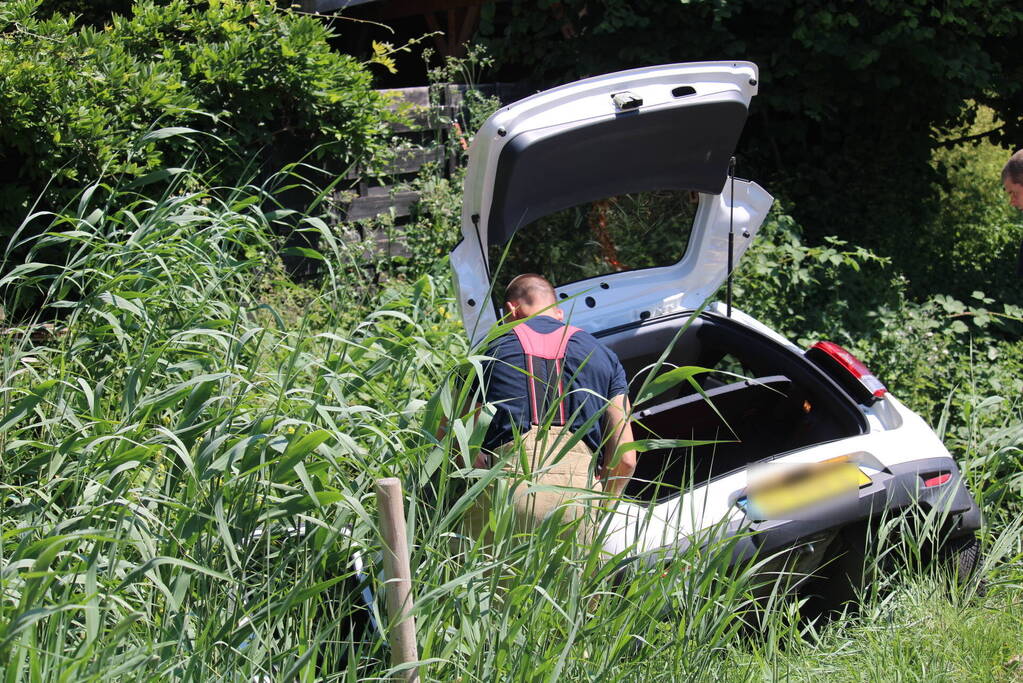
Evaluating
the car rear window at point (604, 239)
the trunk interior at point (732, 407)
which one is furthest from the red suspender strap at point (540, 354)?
the car rear window at point (604, 239)

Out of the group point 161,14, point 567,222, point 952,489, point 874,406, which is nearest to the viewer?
point 952,489

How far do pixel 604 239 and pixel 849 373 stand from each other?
125 cm

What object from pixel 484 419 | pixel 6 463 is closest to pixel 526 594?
pixel 484 419

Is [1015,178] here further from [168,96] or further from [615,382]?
[168,96]

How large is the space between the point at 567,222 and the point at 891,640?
215cm

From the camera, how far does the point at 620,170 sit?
→ 404 cm

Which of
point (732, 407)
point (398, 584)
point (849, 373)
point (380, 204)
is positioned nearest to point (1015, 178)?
point (849, 373)

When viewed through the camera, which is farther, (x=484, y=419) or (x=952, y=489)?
(x=952, y=489)

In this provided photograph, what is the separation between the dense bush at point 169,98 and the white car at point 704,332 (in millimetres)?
1188

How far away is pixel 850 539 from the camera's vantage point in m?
3.11

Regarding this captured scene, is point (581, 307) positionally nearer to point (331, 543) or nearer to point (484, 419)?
point (484, 419)

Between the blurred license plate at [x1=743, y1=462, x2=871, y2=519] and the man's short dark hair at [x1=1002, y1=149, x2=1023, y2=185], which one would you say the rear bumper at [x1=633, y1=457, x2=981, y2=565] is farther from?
the man's short dark hair at [x1=1002, y1=149, x2=1023, y2=185]

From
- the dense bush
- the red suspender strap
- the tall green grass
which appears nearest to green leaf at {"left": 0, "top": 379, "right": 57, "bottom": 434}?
the tall green grass

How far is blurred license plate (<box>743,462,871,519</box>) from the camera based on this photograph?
2939mm
